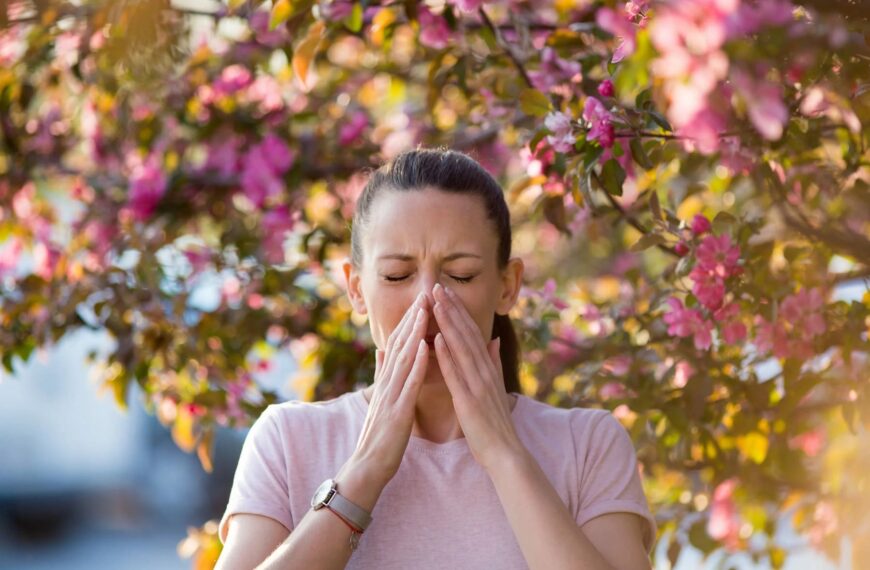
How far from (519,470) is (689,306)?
2.32 feet

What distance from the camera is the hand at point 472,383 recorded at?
1.92 metres

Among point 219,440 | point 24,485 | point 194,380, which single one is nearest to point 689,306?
point 194,380

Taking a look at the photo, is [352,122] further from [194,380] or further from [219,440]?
[219,440]

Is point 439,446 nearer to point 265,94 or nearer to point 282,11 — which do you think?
point 282,11

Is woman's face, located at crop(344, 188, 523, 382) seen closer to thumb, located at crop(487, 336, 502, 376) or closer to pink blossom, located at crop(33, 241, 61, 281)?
thumb, located at crop(487, 336, 502, 376)

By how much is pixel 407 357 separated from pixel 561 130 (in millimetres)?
Answer: 564

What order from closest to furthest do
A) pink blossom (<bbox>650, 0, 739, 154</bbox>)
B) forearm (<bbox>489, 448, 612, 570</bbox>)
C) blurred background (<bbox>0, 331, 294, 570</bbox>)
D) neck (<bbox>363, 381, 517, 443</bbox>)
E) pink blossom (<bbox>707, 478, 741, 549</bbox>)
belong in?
pink blossom (<bbox>650, 0, 739, 154</bbox>) < forearm (<bbox>489, 448, 612, 570</bbox>) < neck (<bbox>363, 381, 517, 443</bbox>) < pink blossom (<bbox>707, 478, 741, 549</bbox>) < blurred background (<bbox>0, 331, 294, 570</bbox>)

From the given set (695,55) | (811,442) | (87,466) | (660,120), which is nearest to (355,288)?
(660,120)

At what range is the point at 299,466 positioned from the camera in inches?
79.9

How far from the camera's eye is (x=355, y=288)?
2180mm

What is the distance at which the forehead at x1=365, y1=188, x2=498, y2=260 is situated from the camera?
2027 mm

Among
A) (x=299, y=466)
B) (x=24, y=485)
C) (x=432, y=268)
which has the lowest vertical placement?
(x=24, y=485)

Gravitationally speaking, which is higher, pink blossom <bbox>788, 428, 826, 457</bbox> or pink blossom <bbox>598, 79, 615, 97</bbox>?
pink blossom <bbox>598, 79, 615, 97</bbox>

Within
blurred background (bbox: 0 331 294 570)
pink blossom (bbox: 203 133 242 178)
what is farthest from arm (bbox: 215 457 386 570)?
blurred background (bbox: 0 331 294 570)
